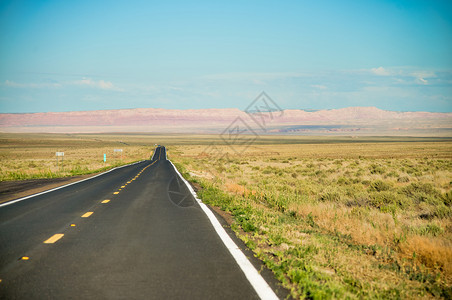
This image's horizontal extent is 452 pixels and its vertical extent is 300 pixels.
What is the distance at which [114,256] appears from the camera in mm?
5539

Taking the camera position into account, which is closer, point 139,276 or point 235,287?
point 235,287

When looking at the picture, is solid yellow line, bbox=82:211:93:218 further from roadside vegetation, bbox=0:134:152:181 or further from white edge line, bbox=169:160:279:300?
roadside vegetation, bbox=0:134:152:181

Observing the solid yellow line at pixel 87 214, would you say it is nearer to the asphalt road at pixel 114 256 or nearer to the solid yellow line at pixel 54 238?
the asphalt road at pixel 114 256

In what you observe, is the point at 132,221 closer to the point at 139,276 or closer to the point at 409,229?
the point at 139,276

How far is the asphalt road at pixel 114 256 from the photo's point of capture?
13.8 ft

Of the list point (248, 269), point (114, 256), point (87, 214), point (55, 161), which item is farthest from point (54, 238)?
point (55, 161)

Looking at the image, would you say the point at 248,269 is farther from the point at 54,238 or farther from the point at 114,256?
the point at 54,238

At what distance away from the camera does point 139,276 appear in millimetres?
4664

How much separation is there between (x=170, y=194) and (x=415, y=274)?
1024 centimetres

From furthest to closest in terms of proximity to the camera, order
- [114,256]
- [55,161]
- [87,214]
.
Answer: [55,161]
[87,214]
[114,256]

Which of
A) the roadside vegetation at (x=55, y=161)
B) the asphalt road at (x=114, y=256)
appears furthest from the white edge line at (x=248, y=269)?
the roadside vegetation at (x=55, y=161)

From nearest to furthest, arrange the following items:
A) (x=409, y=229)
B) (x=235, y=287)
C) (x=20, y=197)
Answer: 1. (x=235, y=287)
2. (x=409, y=229)
3. (x=20, y=197)

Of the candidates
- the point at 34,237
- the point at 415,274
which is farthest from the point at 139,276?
the point at 415,274

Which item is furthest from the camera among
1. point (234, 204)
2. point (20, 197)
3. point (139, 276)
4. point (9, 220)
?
point (20, 197)
